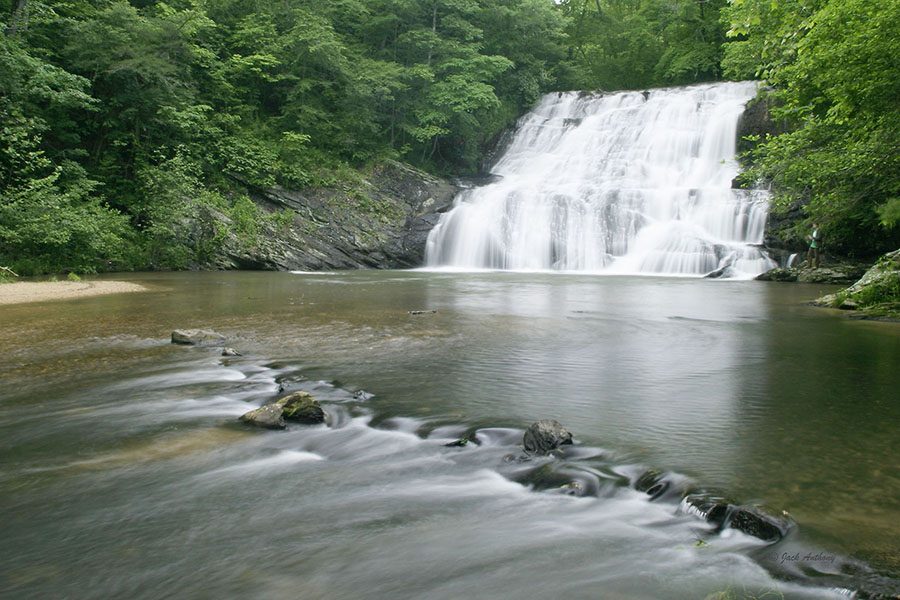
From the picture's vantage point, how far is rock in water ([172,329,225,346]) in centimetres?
758

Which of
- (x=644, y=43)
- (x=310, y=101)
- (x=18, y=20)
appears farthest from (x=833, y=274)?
(x=644, y=43)

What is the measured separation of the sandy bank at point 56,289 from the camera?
12.4 metres

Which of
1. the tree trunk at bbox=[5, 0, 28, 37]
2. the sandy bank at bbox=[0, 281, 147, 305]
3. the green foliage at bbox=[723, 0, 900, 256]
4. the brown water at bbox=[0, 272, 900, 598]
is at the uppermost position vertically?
Result: the tree trunk at bbox=[5, 0, 28, 37]

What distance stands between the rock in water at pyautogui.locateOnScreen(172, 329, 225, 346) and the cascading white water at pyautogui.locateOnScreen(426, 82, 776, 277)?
17.7m

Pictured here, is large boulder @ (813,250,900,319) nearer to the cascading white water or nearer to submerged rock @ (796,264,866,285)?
submerged rock @ (796,264,866,285)

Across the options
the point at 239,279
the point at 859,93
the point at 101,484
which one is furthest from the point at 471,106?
the point at 101,484

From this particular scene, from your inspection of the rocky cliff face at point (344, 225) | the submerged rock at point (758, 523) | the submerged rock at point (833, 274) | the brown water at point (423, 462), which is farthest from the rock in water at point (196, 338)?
the submerged rock at point (833, 274)

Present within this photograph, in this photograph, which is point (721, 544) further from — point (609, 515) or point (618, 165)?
point (618, 165)

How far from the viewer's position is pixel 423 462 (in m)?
3.93

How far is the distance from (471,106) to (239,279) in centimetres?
1669

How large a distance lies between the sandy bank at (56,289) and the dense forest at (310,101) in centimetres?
275

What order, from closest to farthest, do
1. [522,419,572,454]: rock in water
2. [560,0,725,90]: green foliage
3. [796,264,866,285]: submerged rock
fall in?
[522,419,572,454]: rock in water, [796,264,866,285]: submerged rock, [560,0,725,90]: green foliage

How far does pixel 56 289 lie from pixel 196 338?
27.7ft
